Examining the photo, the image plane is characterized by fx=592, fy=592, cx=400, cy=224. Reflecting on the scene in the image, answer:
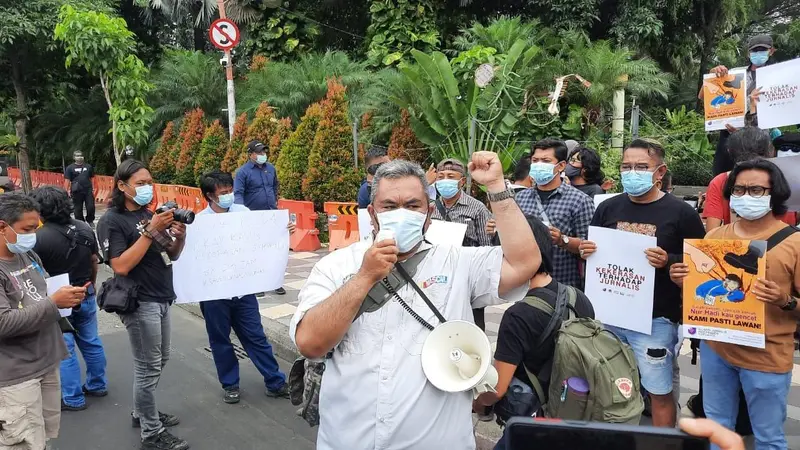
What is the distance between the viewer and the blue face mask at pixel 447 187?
4.75 metres

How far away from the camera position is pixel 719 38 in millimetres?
18234

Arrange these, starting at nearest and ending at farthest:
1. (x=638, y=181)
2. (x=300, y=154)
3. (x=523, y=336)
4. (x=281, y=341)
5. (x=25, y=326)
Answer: (x=523, y=336)
(x=25, y=326)
(x=638, y=181)
(x=281, y=341)
(x=300, y=154)

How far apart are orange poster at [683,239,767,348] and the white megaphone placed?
1559 mm

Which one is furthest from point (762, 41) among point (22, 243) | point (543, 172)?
point (22, 243)

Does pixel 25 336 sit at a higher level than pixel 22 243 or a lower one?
lower

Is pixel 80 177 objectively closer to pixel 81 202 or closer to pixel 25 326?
pixel 81 202

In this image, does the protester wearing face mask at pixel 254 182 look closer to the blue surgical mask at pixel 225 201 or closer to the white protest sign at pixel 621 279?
the blue surgical mask at pixel 225 201

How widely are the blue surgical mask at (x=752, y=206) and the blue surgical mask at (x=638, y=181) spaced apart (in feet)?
1.80

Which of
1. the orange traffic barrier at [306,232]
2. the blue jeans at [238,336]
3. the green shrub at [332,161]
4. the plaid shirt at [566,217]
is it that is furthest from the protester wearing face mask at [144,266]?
the green shrub at [332,161]

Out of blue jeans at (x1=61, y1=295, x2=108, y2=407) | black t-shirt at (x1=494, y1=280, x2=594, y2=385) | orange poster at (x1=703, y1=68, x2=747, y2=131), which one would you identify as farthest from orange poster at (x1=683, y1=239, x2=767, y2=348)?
blue jeans at (x1=61, y1=295, x2=108, y2=407)

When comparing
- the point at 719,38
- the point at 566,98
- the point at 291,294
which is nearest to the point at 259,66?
the point at 566,98

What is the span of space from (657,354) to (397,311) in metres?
2.08

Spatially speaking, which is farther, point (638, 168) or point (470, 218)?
point (470, 218)

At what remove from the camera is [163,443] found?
416 cm
